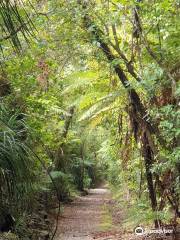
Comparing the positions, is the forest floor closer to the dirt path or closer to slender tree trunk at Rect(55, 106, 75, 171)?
the dirt path

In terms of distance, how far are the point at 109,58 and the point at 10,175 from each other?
8.93 feet

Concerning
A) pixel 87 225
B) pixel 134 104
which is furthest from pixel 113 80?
pixel 87 225

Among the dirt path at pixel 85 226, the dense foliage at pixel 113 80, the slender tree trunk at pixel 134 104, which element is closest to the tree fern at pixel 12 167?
the dense foliage at pixel 113 80

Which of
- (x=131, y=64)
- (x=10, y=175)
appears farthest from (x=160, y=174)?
(x=10, y=175)

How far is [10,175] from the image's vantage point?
14.3 ft

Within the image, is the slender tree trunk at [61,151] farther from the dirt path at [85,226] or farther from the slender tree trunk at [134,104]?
the slender tree trunk at [134,104]

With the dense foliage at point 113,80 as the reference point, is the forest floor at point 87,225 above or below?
below

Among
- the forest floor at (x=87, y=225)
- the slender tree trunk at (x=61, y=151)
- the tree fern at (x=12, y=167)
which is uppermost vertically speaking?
the slender tree trunk at (x=61, y=151)

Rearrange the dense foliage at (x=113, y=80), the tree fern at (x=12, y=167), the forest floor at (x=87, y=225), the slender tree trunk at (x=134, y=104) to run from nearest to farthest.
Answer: the tree fern at (x=12, y=167)
the dense foliage at (x=113, y=80)
the slender tree trunk at (x=134, y=104)
the forest floor at (x=87, y=225)

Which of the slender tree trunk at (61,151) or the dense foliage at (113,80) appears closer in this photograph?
the dense foliage at (113,80)

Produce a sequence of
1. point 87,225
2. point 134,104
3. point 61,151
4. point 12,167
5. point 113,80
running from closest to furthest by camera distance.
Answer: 1. point 12,167
2. point 134,104
3. point 113,80
4. point 87,225
5. point 61,151

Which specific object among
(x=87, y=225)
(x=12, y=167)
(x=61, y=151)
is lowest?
(x=87, y=225)

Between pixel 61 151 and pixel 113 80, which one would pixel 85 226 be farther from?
pixel 113 80

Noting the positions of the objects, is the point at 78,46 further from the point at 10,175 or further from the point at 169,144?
the point at 10,175
